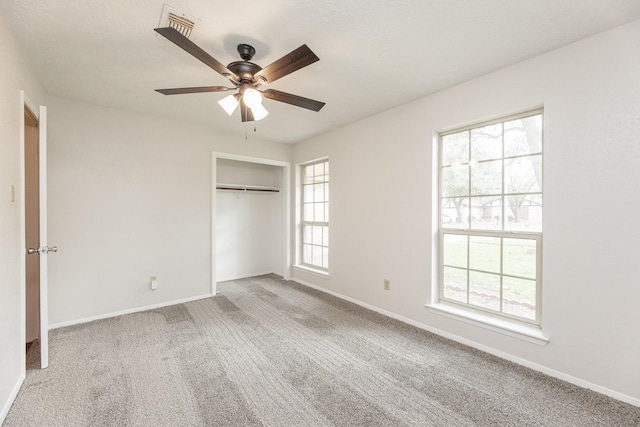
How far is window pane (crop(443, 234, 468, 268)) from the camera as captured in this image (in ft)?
9.11

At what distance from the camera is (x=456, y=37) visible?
1.97 meters

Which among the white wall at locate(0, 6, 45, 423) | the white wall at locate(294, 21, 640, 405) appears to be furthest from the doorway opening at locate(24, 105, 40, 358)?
the white wall at locate(294, 21, 640, 405)

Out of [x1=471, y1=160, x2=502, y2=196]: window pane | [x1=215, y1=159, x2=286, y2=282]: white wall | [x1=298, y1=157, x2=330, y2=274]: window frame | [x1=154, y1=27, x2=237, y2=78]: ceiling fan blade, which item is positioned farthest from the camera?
[x1=215, y1=159, x2=286, y2=282]: white wall

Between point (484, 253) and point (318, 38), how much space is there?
7.67 ft

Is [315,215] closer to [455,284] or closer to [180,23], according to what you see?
[455,284]

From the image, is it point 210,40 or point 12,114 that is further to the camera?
point 210,40

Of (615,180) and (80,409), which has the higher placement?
(615,180)

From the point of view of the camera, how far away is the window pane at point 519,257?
7.64 feet

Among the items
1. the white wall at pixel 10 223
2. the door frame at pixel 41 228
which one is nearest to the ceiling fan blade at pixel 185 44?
the white wall at pixel 10 223

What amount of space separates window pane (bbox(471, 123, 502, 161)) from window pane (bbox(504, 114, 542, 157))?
58mm

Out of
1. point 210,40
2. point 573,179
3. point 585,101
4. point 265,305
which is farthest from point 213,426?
point 585,101

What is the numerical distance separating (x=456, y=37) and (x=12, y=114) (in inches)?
121

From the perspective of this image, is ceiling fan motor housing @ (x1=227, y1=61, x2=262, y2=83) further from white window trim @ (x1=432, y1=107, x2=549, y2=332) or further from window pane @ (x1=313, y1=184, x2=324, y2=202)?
window pane @ (x1=313, y1=184, x2=324, y2=202)

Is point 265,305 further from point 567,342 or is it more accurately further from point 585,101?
point 585,101
